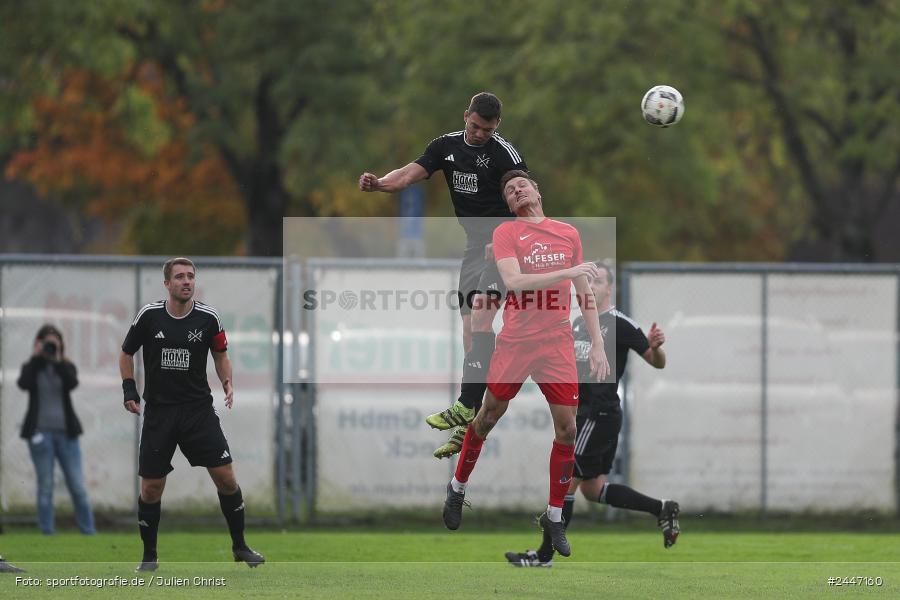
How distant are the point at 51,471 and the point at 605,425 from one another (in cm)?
666

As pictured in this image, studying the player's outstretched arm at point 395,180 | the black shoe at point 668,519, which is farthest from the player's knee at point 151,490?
the black shoe at point 668,519

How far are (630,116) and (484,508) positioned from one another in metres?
11.9

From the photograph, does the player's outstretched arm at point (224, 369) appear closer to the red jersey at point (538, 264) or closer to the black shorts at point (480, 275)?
the black shorts at point (480, 275)

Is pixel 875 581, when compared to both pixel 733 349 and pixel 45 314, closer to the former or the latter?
pixel 733 349

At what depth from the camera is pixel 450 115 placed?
94.2 ft

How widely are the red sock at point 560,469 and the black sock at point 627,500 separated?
190cm

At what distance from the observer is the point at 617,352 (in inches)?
527

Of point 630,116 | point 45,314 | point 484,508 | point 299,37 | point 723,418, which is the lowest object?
point 484,508

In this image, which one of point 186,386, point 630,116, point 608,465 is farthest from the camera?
point 630,116

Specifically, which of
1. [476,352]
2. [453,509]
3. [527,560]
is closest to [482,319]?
[476,352]

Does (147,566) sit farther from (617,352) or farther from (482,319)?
(617,352)

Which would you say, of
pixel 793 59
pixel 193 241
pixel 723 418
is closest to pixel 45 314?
pixel 723 418

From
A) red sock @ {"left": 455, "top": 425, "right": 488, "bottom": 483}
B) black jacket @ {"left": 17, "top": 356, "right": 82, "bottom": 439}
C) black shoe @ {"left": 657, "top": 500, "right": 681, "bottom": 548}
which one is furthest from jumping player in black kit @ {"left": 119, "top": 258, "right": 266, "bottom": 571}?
black jacket @ {"left": 17, "top": 356, "right": 82, "bottom": 439}

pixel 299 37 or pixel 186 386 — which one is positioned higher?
pixel 299 37
